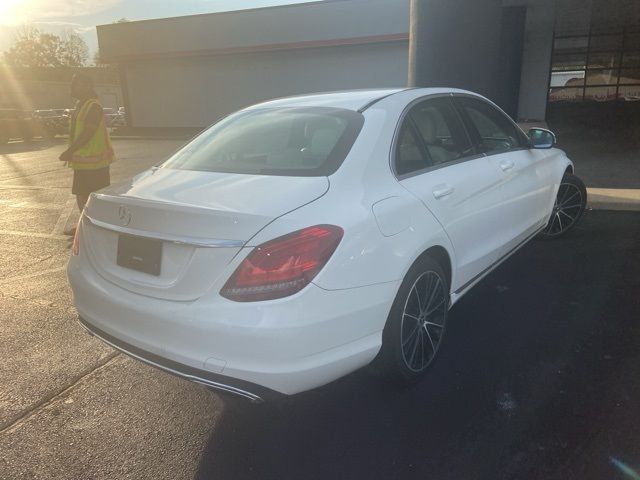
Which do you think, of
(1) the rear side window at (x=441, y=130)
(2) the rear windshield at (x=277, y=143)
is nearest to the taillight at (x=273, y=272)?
(2) the rear windshield at (x=277, y=143)

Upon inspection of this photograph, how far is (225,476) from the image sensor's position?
2.43m

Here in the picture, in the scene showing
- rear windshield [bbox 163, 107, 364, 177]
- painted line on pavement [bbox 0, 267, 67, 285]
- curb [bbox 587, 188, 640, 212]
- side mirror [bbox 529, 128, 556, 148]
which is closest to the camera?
rear windshield [bbox 163, 107, 364, 177]

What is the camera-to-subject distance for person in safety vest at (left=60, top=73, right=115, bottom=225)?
20.5ft

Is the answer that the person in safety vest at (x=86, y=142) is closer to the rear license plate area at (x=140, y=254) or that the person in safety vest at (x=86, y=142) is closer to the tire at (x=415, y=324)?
the rear license plate area at (x=140, y=254)

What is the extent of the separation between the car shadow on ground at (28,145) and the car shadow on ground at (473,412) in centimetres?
2063

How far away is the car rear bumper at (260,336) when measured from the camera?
7.32 ft

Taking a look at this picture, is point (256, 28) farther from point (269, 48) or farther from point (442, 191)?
point (442, 191)

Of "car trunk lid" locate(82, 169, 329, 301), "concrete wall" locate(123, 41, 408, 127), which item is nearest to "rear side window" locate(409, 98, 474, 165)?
"car trunk lid" locate(82, 169, 329, 301)

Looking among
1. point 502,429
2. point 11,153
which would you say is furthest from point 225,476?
point 11,153

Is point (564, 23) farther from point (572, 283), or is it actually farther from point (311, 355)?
point (311, 355)

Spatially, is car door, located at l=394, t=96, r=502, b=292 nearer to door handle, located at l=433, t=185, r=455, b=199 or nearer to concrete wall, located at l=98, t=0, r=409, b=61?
door handle, located at l=433, t=185, r=455, b=199

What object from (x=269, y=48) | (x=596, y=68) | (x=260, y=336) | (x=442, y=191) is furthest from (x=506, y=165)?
(x=269, y=48)

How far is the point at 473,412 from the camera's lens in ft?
9.21

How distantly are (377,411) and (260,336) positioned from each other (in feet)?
3.31
